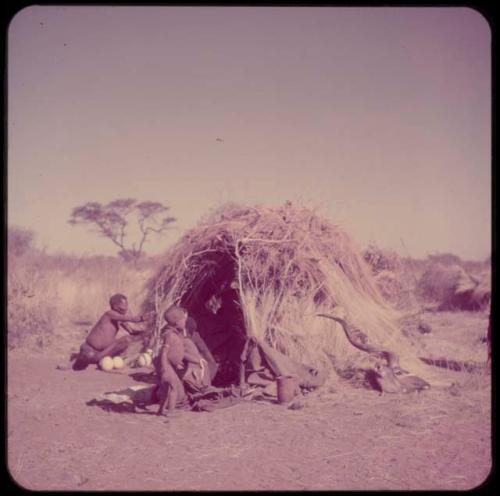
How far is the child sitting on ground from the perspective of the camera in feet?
19.4

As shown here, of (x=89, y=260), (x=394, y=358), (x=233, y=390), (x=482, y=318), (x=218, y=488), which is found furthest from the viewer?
→ (x=89, y=260)

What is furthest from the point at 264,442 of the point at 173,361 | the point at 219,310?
the point at 219,310

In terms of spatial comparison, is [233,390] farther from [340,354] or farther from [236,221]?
[236,221]

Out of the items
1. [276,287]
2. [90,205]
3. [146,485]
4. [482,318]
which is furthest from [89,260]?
[146,485]

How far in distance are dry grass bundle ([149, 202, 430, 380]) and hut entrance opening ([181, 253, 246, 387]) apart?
0.08 metres

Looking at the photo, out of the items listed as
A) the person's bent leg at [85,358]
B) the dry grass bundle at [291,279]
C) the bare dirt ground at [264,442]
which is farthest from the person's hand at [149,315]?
the bare dirt ground at [264,442]

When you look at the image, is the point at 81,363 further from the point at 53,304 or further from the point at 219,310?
the point at 53,304

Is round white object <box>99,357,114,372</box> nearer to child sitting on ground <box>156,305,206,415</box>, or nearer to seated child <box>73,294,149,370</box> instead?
seated child <box>73,294,149,370</box>

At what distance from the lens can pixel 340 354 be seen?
755 cm

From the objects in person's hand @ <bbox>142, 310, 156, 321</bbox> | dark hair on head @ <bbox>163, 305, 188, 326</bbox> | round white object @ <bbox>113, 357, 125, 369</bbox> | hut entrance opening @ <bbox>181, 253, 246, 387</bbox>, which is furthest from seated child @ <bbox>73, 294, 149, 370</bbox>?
dark hair on head @ <bbox>163, 305, 188, 326</bbox>

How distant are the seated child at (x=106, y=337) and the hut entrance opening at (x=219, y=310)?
852mm

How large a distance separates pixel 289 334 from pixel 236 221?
178 cm

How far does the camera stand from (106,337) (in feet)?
27.7

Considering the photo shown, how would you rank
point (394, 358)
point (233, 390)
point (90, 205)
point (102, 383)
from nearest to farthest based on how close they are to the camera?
point (233, 390)
point (394, 358)
point (102, 383)
point (90, 205)
